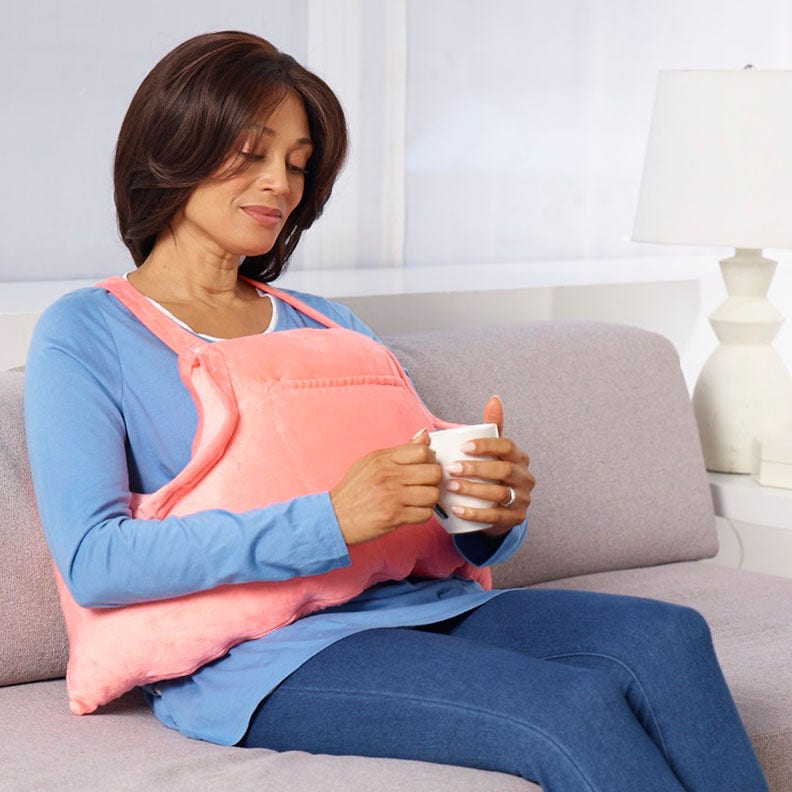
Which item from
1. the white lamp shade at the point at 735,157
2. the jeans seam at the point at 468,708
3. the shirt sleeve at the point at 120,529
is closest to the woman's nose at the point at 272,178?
the shirt sleeve at the point at 120,529

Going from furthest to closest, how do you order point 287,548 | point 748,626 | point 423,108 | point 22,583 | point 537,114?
point 537,114 < point 423,108 < point 748,626 < point 22,583 < point 287,548

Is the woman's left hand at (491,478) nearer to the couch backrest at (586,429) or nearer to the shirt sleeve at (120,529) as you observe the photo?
the shirt sleeve at (120,529)

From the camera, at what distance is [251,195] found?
1.71 m

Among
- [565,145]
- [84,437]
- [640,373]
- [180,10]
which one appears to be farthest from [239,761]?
[565,145]

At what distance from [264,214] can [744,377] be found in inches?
45.8

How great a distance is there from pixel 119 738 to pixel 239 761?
172 millimetres

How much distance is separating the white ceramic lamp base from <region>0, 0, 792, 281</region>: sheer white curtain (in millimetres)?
768

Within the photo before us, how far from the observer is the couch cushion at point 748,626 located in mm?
1650

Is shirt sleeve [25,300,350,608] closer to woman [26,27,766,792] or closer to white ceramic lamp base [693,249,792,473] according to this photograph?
woman [26,27,766,792]

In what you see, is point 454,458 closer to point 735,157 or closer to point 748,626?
point 748,626

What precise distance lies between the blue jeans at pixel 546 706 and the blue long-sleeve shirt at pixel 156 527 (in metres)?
0.06

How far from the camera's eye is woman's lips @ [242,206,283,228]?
5.65ft

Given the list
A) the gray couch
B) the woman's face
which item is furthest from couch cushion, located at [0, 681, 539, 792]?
the woman's face

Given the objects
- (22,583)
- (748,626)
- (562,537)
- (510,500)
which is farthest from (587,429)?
(22,583)
